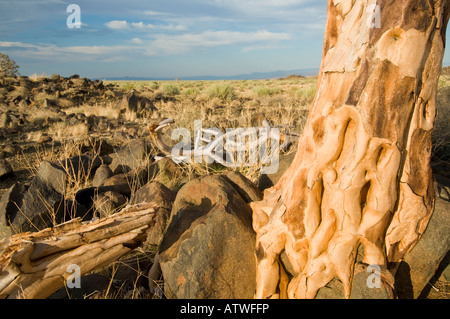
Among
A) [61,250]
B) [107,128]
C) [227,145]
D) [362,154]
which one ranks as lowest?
[61,250]

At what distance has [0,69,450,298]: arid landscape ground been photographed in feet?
10.2

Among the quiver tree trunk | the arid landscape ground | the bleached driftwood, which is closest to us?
the quiver tree trunk

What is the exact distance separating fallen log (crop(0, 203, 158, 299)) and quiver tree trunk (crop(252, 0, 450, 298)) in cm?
97

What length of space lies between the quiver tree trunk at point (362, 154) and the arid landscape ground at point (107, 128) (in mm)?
845

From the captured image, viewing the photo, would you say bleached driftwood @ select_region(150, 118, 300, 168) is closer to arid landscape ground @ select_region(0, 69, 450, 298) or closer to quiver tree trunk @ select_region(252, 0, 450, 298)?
arid landscape ground @ select_region(0, 69, 450, 298)

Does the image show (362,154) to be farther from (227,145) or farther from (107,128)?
(107,128)

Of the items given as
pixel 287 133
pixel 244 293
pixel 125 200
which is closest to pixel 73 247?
pixel 244 293

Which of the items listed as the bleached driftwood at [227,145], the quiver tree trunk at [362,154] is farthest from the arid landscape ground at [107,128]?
the quiver tree trunk at [362,154]

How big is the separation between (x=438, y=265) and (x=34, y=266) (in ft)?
9.08

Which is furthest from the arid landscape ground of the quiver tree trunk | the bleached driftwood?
the quiver tree trunk

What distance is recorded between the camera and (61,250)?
2232 millimetres

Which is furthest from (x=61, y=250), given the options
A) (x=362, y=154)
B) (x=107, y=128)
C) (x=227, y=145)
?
(x=107, y=128)

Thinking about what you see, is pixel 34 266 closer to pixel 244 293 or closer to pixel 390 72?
pixel 244 293

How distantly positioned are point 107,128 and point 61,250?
7581 mm
